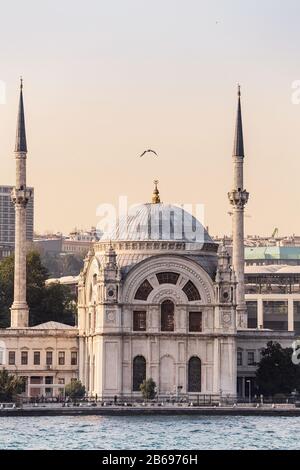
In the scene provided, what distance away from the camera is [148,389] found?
5054 inches

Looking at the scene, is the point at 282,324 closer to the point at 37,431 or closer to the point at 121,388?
the point at 121,388

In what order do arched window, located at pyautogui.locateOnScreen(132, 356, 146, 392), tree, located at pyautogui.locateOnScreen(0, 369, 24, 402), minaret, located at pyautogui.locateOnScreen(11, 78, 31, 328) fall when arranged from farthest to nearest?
minaret, located at pyautogui.locateOnScreen(11, 78, 31, 328) → arched window, located at pyautogui.locateOnScreen(132, 356, 146, 392) → tree, located at pyautogui.locateOnScreen(0, 369, 24, 402)

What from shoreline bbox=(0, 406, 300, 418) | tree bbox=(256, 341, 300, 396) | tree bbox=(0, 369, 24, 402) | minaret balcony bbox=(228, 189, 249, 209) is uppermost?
minaret balcony bbox=(228, 189, 249, 209)

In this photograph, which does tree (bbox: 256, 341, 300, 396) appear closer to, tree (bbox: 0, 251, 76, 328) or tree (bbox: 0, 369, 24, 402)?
tree (bbox: 0, 369, 24, 402)

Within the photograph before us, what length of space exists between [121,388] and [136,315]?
358 cm

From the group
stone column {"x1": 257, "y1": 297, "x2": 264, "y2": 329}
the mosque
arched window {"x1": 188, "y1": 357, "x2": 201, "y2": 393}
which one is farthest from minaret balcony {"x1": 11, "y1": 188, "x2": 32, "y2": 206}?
stone column {"x1": 257, "y1": 297, "x2": 264, "y2": 329}

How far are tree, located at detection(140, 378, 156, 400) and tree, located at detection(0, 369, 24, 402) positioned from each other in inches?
229

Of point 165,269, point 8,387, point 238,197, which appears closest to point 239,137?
point 238,197

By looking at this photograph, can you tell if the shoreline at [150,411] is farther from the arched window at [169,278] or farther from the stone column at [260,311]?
the stone column at [260,311]

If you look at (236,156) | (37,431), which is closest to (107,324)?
(236,156)

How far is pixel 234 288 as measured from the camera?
130125 mm

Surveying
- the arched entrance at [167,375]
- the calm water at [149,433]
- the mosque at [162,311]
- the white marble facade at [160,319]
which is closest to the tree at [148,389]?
the mosque at [162,311]

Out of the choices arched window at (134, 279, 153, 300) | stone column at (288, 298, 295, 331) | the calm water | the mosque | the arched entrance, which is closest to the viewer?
the calm water

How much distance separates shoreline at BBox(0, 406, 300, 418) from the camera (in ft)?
391
